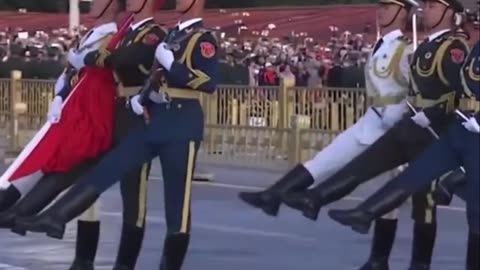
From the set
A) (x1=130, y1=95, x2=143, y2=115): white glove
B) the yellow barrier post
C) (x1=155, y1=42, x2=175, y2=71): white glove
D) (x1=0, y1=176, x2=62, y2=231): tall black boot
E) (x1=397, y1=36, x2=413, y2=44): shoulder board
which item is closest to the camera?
(x1=155, y1=42, x2=175, y2=71): white glove

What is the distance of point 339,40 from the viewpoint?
29562mm

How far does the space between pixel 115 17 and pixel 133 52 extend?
543 mm

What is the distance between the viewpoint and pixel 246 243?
12930 mm

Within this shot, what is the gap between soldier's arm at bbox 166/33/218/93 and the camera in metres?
9.22

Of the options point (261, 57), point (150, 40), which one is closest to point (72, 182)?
point (150, 40)

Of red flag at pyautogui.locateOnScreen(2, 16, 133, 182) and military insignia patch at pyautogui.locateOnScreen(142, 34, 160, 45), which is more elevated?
military insignia patch at pyautogui.locateOnScreen(142, 34, 160, 45)

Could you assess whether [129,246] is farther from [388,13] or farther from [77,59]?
[388,13]

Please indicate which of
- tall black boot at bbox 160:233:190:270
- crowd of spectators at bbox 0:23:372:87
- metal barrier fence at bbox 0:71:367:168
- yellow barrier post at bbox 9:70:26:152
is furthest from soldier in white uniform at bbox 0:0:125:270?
yellow barrier post at bbox 9:70:26:152

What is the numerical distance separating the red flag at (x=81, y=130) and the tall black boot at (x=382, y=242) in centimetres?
191

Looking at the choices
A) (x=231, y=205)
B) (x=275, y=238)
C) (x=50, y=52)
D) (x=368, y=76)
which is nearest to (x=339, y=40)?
(x=50, y=52)

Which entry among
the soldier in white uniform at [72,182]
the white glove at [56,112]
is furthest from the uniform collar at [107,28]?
the white glove at [56,112]

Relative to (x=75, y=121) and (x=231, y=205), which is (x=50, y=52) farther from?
(x=75, y=121)

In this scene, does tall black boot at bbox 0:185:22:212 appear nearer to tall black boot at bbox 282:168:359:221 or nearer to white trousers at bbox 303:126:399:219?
tall black boot at bbox 282:168:359:221

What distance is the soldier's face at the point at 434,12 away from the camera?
975 cm
